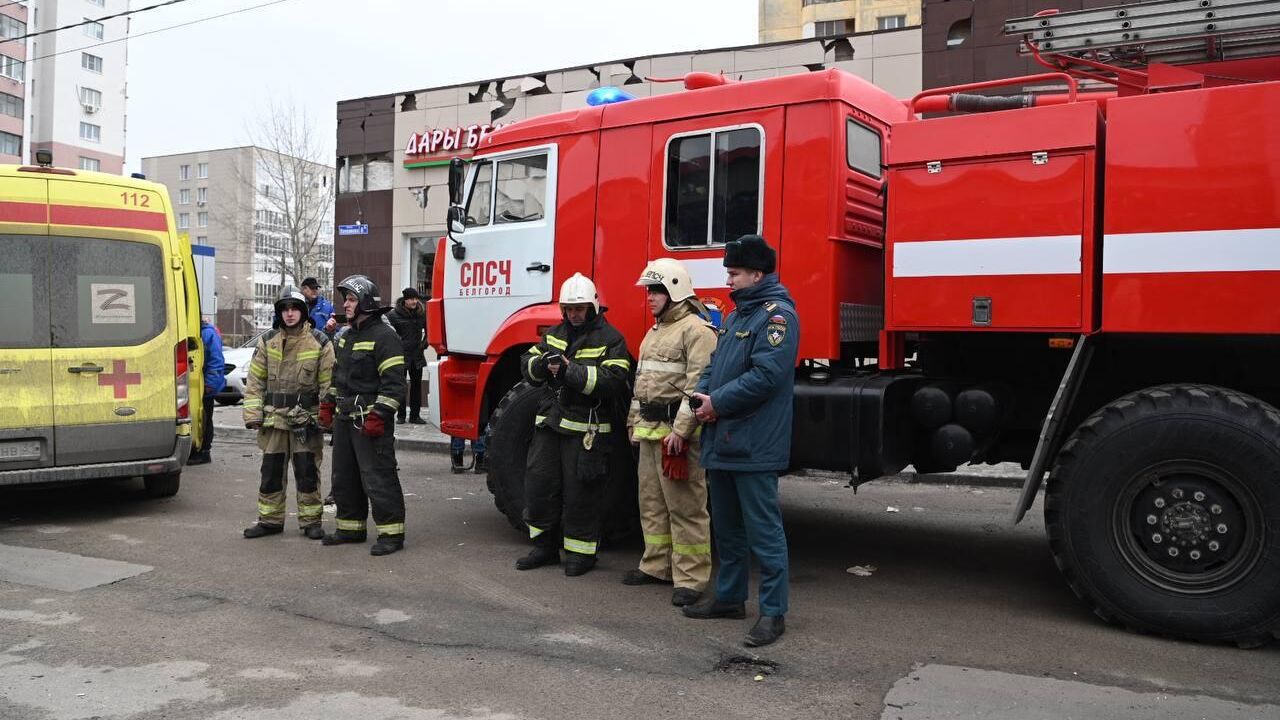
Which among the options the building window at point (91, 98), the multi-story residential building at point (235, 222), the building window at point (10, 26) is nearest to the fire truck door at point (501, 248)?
the multi-story residential building at point (235, 222)

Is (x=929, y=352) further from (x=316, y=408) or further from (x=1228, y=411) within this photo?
(x=316, y=408)

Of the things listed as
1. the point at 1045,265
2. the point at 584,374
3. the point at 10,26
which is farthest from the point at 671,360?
the point at 10,26

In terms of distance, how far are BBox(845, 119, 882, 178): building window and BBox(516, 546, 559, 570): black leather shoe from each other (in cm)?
292

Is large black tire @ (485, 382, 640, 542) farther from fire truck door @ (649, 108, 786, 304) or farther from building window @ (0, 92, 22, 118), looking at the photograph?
building window @ (0, 92, 22, 118)

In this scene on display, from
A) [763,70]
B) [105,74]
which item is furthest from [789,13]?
[105,74]

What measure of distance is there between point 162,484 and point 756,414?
235 inches

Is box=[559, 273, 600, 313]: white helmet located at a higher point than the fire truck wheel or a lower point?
Result: higher

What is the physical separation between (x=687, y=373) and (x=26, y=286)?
17.0 ft

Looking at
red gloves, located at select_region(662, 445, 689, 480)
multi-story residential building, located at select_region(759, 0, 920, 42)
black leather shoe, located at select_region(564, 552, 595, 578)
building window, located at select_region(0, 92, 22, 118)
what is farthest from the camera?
building window, located at select_region(0, 92, 22, 118)

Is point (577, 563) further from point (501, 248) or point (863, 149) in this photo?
point (863, 149)

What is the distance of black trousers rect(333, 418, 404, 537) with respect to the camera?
6.50 meters

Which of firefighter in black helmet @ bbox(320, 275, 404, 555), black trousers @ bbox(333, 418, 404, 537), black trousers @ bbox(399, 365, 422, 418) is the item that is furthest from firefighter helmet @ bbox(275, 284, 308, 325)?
black trousers @ bbox(399, 365, 422, 418)

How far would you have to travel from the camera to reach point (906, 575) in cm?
598

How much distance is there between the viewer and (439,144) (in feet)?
69.2
